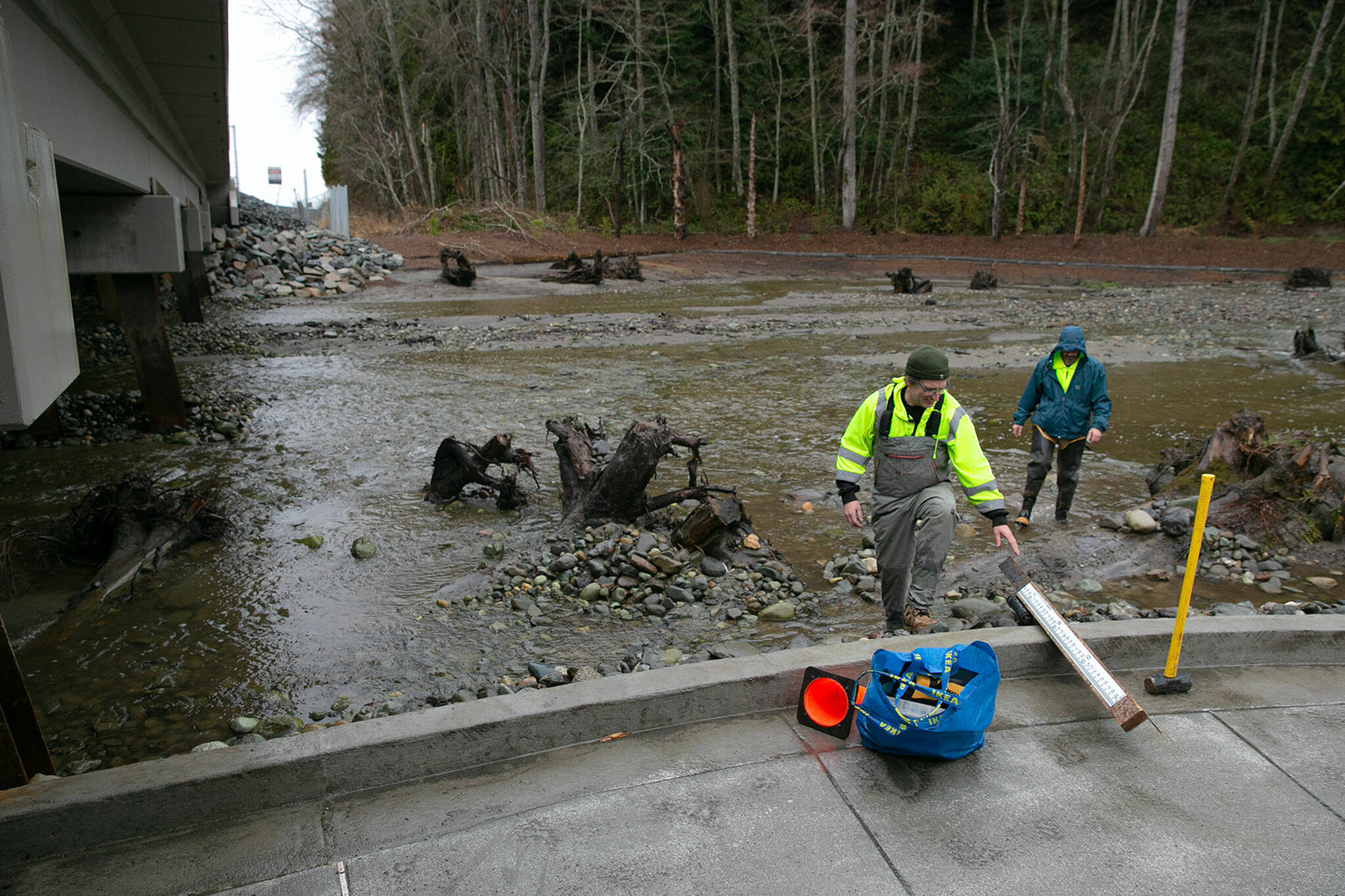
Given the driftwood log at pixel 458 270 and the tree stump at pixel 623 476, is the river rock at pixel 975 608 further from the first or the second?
the driftwood log at pixel 458 270

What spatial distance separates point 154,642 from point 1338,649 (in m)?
6.62

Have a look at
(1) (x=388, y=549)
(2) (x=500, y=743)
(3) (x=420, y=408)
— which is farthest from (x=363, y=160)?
(2) (x=500, y=743)

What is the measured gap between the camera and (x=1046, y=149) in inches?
1555

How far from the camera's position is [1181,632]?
3922 millimetres

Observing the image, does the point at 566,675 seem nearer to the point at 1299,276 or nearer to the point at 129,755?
the point at 129,755

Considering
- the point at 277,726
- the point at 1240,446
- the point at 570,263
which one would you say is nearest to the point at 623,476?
the point at 277,726

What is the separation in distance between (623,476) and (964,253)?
106ft

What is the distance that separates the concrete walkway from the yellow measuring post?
25 cm

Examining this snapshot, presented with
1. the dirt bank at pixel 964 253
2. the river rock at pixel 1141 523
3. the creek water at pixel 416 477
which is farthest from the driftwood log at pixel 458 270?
the river rock at pixel 1141 523

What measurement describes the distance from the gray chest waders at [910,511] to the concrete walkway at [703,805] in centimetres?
130

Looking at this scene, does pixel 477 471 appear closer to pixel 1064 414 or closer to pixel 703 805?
pixel 703 805

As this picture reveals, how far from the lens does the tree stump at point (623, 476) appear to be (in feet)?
21.1

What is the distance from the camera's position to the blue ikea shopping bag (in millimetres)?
3283

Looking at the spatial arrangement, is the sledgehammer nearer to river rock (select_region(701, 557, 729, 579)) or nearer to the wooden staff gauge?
the wooden staff gauge
